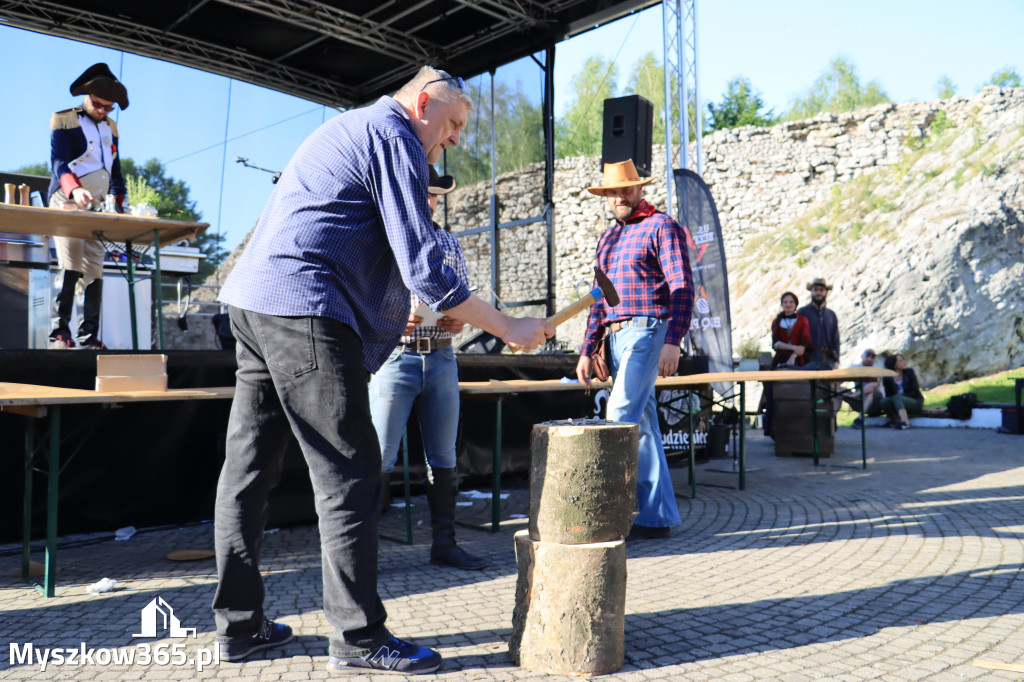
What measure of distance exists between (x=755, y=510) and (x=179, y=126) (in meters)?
10.3

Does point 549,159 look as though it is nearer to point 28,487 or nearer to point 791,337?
point 791,337

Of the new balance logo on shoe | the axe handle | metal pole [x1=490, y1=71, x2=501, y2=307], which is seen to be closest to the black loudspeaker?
metal pole [x1=490, y1=71, x2=501, y2=307]

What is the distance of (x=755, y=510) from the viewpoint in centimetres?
508

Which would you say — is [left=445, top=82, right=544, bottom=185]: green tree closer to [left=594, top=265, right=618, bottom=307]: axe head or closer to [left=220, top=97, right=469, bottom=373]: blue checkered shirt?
[left=594, top=265, right=618, bottom=307]: axe head

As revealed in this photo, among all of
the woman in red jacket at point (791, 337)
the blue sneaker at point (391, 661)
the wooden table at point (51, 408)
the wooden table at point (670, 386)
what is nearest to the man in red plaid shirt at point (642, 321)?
the wooden table at point (670, 386)

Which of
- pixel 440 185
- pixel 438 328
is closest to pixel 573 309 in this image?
pixel 438 328

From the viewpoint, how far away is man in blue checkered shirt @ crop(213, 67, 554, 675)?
2.12 metres

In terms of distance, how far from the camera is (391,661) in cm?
218

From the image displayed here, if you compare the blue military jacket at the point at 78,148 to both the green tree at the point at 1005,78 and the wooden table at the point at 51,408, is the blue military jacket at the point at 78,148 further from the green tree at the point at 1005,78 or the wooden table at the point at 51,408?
the green tree at the point at 1005,78

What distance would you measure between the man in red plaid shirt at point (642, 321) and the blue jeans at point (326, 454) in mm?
2008

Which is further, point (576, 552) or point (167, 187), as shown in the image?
point (167, 187)

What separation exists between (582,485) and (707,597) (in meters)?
1.13

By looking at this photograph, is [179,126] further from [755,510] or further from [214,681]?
[214,681]

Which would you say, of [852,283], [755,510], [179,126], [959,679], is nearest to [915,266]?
[852,283]
